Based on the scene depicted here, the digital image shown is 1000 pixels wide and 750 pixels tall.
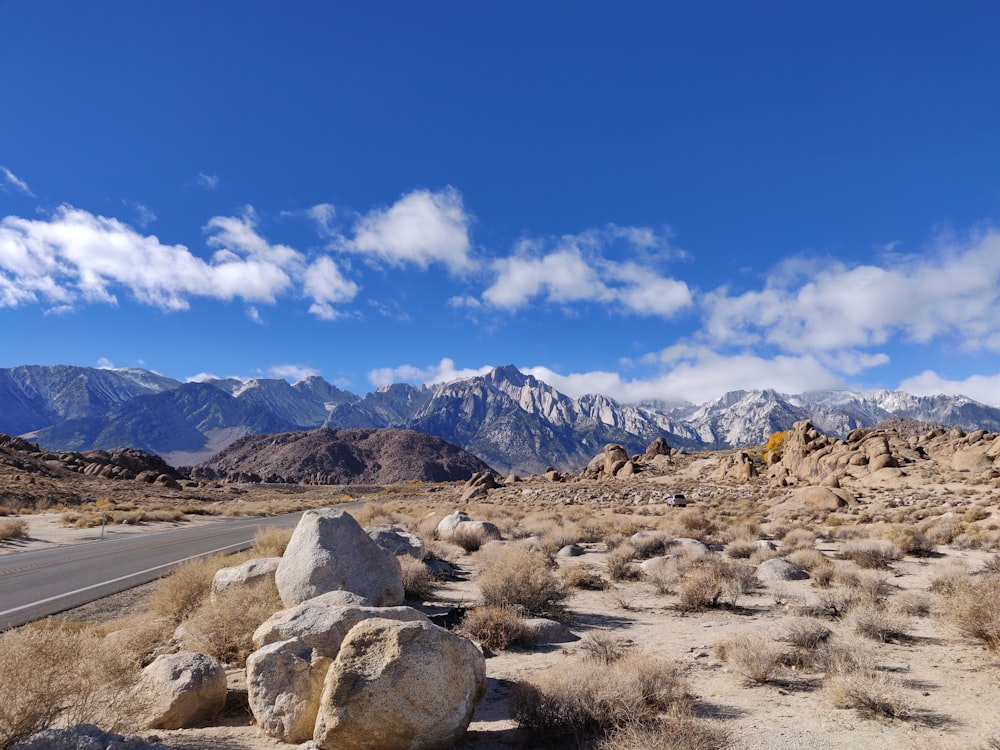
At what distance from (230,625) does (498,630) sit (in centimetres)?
381

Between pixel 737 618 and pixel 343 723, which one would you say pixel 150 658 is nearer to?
pixel 343 723

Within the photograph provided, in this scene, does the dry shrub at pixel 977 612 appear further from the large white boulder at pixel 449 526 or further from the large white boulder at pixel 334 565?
the large white boulder at pixel 449 526

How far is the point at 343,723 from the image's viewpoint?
14.5 ft

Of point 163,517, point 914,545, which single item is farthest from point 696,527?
point 163,517

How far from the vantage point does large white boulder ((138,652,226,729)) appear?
17.0 feet

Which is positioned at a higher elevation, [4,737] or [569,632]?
[4,737]

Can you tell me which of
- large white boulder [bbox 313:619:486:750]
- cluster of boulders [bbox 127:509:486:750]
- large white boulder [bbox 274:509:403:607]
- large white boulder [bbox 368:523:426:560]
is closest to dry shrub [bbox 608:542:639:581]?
large white boulder [bbox 368:523:426:560]

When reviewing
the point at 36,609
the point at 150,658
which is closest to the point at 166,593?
the point at 150,658

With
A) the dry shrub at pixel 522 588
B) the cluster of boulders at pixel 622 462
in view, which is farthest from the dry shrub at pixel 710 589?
the cluster of boulders at pixel 622 462

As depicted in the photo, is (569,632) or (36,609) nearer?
(569,632)

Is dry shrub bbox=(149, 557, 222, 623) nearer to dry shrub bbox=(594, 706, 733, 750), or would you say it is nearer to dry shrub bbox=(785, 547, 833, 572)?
dry shrub bbox=(594, 706, 733, 750)

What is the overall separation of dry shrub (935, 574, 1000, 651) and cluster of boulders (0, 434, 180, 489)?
76.3m

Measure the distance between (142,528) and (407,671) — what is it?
33.9 meters

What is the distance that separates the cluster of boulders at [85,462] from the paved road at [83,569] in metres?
51.7
